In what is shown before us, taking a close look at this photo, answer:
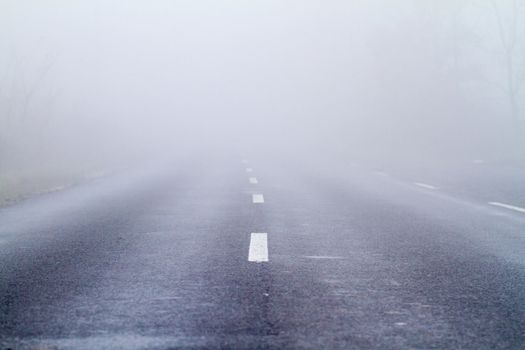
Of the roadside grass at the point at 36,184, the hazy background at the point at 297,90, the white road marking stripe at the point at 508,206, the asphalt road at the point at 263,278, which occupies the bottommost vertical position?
the white road marking stripe at the point at 508,206

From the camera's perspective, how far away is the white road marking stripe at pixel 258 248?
240 inches

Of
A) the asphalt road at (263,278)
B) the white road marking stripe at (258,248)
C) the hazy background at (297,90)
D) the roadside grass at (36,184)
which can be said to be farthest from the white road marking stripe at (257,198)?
the hazy background at (297,90)

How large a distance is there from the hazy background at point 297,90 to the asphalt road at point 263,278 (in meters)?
13.9

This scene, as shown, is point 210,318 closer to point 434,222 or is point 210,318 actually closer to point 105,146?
point 434,222

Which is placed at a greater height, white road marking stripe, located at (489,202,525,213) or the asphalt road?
the asphalt road

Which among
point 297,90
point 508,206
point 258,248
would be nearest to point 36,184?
point 258,248

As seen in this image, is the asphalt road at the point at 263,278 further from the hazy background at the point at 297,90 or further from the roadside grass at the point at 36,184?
the hazy background at the point at 297,90

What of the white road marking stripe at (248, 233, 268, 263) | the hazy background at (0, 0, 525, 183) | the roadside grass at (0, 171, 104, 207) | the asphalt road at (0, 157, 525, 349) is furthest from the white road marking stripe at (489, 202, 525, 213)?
the hazy background at (0, 0, 525, 183)

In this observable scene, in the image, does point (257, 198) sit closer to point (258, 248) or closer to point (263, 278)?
point (258, 248)

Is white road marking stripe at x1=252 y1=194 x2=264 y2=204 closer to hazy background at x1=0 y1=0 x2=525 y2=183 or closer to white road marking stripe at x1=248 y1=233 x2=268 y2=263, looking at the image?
white road marking stripe at x1=248 y1=233 x2=268 y2=263

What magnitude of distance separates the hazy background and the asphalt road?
45.7 ft

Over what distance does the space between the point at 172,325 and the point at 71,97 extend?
64.9 metres

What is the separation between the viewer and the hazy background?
33.8 metres

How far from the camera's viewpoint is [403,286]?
503 cm
